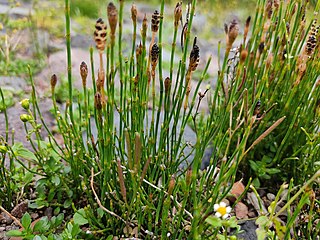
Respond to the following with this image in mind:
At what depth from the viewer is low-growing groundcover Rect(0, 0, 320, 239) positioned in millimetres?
977

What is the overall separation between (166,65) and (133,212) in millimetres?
1622

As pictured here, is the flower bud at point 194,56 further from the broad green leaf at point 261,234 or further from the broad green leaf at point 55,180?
the broad green leaf at point 55,180

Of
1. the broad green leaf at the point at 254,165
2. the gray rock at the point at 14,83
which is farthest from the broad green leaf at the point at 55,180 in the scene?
the gray rock at the point at 14,83

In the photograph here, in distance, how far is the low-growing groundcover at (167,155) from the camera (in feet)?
3.20

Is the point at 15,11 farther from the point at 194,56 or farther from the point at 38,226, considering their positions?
the point at 194,56

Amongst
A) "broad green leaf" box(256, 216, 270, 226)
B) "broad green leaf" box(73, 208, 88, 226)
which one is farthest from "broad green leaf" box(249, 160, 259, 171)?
"broad green leaf" box(73, 208, 88, 226)

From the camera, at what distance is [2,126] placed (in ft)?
5.81

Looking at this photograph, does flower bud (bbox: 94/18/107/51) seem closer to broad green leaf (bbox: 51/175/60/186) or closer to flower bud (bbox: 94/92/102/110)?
flower bud (bbox: 94/92/102/110)

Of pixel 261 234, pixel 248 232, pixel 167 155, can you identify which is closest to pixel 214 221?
pixel 261 234

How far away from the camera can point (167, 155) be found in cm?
122

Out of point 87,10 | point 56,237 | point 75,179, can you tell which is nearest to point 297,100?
point 75,179

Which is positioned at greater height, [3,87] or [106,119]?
[106,119]

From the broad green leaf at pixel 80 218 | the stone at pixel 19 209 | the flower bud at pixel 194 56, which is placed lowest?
the stone at pixel 19 209

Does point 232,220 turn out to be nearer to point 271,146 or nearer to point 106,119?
point 106,119
